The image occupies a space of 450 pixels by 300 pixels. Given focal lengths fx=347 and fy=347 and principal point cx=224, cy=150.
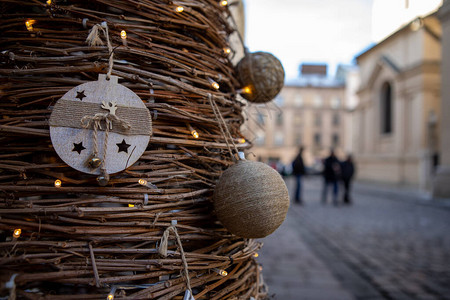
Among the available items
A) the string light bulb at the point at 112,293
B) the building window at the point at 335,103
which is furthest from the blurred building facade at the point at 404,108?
the building window at the point at 335,103

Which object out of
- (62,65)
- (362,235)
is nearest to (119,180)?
(62,65)

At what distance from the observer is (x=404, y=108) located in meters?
18.4

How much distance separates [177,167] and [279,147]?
43.7 meters

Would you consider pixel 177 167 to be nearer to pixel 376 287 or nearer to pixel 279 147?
pixel 376 287

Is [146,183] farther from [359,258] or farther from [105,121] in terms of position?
[359,258]

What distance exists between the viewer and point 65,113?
754 mm

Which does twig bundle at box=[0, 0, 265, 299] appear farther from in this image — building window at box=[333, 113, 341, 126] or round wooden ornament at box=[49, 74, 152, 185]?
building window at box=[333, 113, 341, 126]

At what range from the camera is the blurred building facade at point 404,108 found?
16609 mm

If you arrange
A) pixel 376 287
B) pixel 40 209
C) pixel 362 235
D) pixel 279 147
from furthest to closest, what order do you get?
pixel 279 147
pixel 362 235
pixel 376 287
pixel 40 209

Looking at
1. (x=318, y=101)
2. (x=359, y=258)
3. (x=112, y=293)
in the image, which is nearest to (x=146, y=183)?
(x=112, y=293)

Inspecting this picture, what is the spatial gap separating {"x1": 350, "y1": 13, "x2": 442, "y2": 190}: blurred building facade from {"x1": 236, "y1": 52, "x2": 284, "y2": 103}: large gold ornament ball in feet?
53.3

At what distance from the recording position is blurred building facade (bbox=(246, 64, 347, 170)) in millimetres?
43969

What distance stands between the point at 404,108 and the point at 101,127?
20243 millimetres

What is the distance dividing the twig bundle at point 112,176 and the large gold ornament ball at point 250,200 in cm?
8
